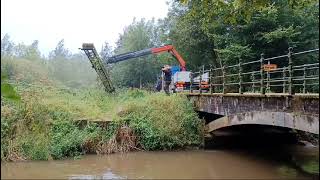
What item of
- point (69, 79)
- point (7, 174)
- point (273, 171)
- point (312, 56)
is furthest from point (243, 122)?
point (69, 79)

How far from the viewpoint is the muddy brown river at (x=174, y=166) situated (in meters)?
11.1

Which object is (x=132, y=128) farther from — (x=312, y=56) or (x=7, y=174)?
(x=312, y=56)

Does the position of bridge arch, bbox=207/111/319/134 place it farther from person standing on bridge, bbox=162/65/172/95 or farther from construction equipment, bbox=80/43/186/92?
construction equipment, bbox=80/43/186/92

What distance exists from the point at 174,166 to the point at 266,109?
11.5 ft

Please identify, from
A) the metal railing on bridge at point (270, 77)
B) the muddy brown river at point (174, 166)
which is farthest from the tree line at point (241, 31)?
the muddy brown river at point (174, 166)

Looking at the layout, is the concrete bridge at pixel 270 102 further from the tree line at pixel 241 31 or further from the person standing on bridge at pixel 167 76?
the person standing on bridge at pixel 167 76

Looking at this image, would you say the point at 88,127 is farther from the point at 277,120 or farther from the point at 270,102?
the point at 277,120

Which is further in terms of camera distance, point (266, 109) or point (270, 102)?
point (266, 109)

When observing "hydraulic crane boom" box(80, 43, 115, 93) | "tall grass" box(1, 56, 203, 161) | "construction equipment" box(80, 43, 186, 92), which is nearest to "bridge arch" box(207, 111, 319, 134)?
"tall grass" box(1, 56, 203, 161)

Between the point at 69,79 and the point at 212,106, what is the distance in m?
39.5

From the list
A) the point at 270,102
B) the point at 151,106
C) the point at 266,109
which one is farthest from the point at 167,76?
the point at 270,102

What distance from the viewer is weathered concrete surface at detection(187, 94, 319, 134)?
8469 mm

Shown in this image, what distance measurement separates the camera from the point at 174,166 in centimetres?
1259

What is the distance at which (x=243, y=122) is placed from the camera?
12133 mm
